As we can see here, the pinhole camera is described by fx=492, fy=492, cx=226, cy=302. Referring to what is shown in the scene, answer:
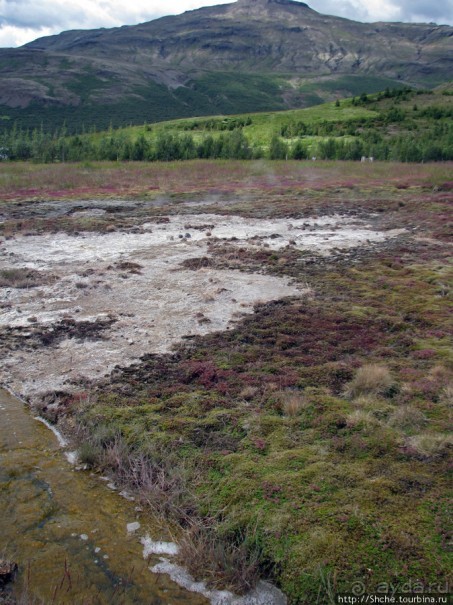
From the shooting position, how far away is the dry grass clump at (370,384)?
31.9ft

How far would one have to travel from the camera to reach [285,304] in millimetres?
15195

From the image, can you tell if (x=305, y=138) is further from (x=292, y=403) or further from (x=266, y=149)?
(x=292, y=403)

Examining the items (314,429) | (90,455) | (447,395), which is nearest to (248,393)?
(314,429)

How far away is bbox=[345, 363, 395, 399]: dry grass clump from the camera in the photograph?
971 cm

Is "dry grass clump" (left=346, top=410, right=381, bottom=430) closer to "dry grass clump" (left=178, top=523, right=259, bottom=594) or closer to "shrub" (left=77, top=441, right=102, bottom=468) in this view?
"dry grass clump" (left=178, top=523, right=259, bottom=594)

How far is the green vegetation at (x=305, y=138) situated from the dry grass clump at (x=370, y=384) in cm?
5253

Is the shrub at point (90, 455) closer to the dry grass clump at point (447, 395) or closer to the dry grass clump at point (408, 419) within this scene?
the dry grass clump at point (408, 419)

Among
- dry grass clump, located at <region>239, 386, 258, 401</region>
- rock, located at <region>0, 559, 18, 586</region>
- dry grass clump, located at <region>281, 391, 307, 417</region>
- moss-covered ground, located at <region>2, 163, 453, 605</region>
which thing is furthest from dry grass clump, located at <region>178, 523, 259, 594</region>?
dry grass clump, located at <region>239, 386, 258, 401</region>

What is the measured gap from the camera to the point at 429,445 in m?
7.86

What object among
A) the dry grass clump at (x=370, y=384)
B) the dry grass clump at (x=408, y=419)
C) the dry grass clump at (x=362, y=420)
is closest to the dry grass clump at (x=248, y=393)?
the dry grass clump at (x=370, y=384)

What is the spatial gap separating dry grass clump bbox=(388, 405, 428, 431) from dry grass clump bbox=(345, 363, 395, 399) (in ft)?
2.95

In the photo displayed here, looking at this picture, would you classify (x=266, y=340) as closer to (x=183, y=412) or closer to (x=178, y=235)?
(x=183, y=412)

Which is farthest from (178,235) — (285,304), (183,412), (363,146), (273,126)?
(273,126)

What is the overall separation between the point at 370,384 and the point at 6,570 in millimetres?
6946
